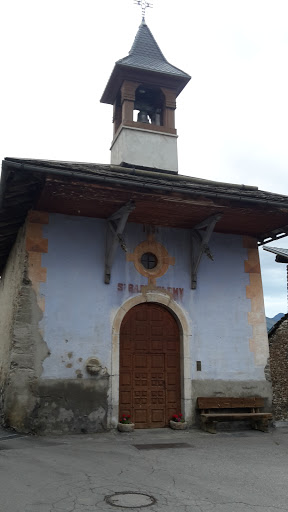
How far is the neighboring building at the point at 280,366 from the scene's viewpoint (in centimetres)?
1538

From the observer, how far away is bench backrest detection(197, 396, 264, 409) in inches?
341

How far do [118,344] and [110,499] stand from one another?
4321 mm

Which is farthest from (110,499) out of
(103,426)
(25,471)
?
(103,426)

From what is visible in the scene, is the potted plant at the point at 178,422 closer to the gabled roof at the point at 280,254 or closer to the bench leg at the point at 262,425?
the bench leg at the point at 262,425

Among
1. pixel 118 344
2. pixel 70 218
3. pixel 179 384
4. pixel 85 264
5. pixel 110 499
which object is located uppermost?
pixel 70 218

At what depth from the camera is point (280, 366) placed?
15.7m

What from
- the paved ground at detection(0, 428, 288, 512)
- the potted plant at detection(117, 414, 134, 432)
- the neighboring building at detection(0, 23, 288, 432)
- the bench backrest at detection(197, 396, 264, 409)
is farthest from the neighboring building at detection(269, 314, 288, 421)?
the potted plant at detection(117, 414, 134, 432)

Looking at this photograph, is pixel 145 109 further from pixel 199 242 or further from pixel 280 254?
pixel 280 254

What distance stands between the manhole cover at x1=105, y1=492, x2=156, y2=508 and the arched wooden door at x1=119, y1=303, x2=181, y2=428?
409 centimetres

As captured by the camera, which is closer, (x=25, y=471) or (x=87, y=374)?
(x=25, y=471)

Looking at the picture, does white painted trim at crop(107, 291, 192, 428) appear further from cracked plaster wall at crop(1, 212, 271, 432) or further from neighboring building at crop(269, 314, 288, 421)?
neighboring building at crop(269, 314, 288, 421)

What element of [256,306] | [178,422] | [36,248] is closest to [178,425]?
[178,422]

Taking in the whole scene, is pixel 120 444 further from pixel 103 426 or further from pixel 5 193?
pixel 5 193

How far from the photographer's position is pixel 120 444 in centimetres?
704
